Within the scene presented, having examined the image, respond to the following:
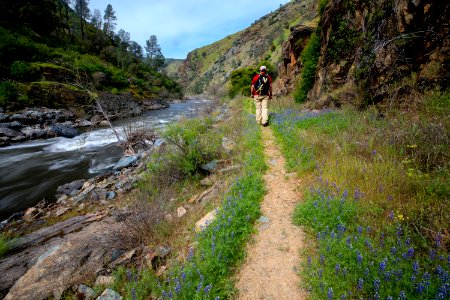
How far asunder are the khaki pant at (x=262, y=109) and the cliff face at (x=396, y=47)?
327 centimetres

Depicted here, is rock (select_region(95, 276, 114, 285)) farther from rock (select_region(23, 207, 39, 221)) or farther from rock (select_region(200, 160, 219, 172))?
rock (select_region(23, 207, 39, 221))

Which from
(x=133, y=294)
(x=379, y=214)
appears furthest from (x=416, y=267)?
(x=133, y=294)

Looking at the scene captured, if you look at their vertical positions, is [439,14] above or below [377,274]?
above

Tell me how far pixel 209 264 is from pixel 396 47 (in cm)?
879

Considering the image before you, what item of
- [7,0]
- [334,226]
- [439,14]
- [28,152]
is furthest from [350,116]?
[7,0]

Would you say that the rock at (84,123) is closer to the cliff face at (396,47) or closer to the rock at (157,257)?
the cliff face at (396,47)

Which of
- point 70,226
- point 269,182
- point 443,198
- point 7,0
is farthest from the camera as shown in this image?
point 7,0

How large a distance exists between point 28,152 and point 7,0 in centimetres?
4832

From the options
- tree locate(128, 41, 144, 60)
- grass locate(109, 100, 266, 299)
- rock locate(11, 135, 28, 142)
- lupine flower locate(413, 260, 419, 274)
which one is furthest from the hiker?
tree locate(128, 41, 144, 60)

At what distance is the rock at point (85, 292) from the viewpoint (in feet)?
11.5

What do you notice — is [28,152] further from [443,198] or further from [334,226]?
[443,198]

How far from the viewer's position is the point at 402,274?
2164mm

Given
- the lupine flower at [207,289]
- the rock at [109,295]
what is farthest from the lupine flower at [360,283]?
the rock at [109,295]

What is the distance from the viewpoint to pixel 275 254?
3205mm
